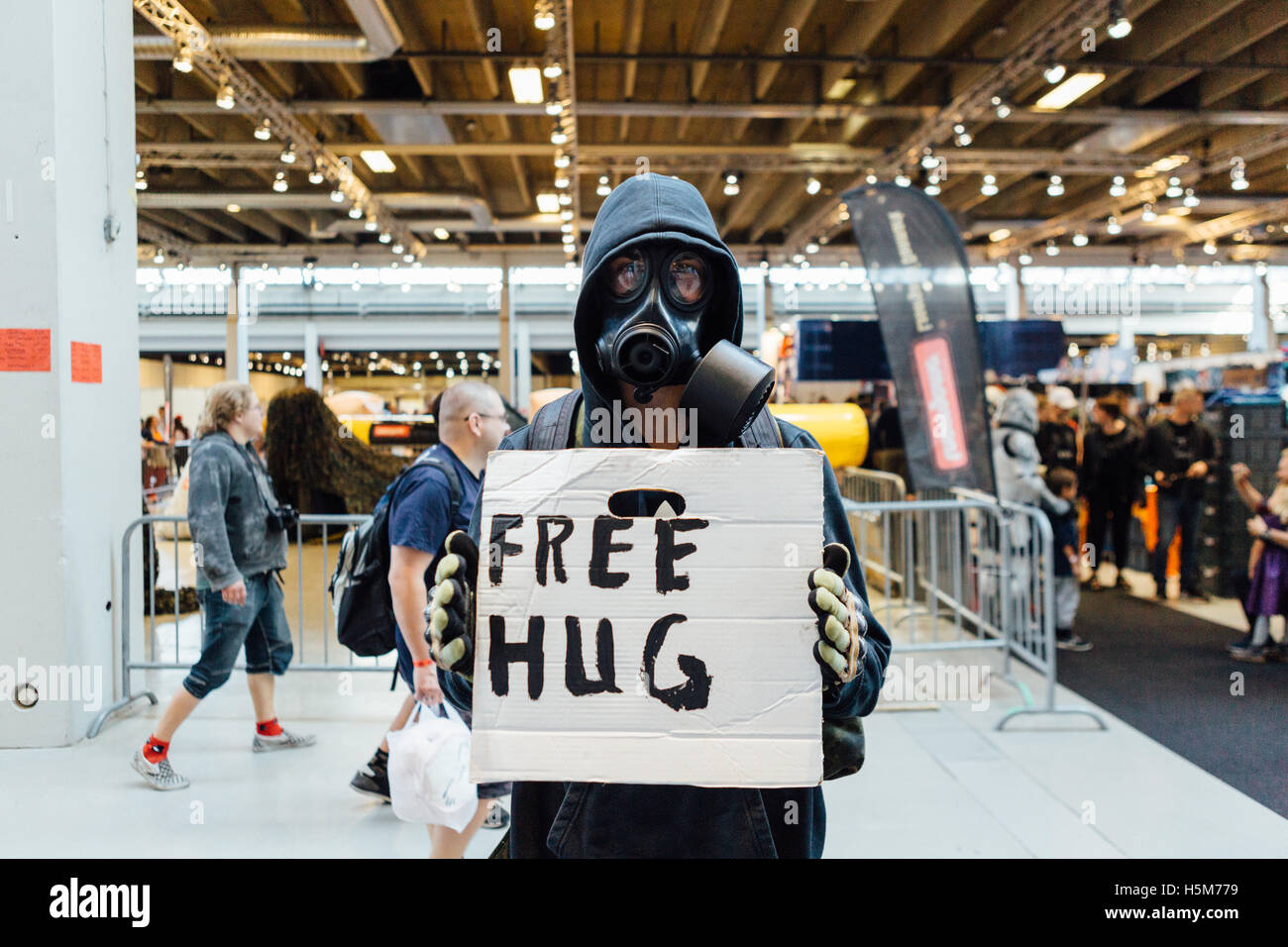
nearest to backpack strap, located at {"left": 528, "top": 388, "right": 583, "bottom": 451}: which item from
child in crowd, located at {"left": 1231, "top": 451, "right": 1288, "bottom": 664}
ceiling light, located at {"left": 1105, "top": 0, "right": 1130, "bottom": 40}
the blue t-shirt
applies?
the blue t-shirt

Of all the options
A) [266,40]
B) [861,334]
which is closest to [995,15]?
[861,334]

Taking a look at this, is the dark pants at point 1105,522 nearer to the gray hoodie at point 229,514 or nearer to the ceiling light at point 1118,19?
the ceiling light at point 1118,19

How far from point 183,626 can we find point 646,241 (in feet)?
24.6

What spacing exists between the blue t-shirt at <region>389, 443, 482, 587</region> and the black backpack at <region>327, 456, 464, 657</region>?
10 centimetres

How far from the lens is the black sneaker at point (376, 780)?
4.07 m

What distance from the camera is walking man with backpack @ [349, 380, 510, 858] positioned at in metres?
2.98

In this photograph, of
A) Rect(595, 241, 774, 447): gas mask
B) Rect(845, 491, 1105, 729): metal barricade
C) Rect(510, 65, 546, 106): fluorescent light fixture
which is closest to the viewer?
Rect(595, 241, 774, 447): gas mask

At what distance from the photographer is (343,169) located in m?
13.3

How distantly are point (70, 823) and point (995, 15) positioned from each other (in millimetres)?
10485

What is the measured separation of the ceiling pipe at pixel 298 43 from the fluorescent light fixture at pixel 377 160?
15.6 ft

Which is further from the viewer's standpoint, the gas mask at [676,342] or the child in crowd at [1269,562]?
the child in crowd at [1269,562]

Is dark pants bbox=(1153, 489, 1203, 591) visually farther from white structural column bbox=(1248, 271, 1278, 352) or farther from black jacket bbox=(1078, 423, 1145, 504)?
white structural column bbox=(1248, 271, 1278, 352)

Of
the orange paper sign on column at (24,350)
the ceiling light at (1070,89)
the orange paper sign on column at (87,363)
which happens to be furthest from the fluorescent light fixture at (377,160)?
the orange paper sign on column at (24,350)

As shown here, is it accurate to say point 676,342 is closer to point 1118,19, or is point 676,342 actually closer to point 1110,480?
point 1118,19
